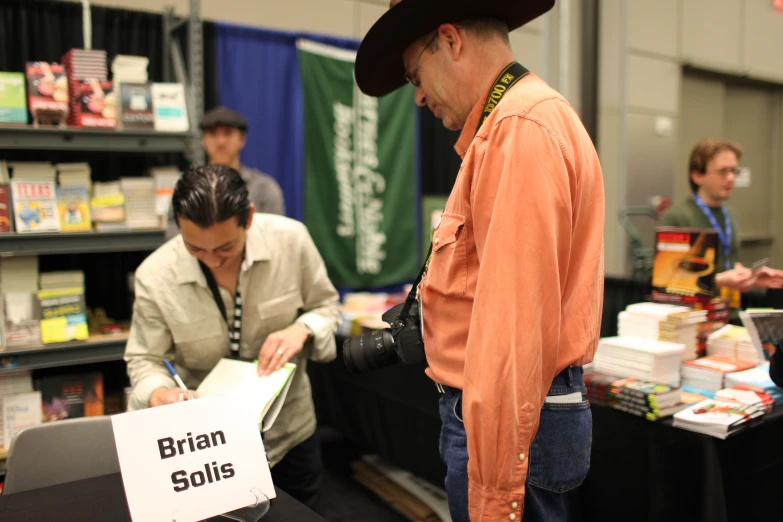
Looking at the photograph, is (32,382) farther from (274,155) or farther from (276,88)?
(276,88)

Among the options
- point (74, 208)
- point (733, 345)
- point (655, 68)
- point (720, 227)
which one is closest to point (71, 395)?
point (74, 208)

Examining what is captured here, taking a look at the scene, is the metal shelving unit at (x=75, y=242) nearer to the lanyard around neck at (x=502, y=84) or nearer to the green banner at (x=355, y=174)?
the green banner at (x=355, y=174)

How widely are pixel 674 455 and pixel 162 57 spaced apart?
10.5ft

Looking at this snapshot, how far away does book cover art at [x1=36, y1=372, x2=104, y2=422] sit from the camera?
9.24 feet

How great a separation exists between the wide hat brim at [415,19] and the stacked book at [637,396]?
1.18 meters

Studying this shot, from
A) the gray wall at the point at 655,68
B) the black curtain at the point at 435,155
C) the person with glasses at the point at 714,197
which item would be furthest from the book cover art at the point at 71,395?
the gray wall at the point at 655,68

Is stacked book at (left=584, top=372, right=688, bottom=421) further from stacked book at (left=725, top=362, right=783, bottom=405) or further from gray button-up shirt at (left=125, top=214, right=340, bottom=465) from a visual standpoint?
gray button-up shirt at (left=125, top=214, right=340, bottom=465)

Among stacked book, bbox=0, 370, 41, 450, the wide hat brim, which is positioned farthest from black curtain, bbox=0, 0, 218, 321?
the wide hat brim

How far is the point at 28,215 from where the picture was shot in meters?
2.63

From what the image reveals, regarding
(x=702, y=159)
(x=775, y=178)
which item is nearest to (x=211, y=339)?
(x=702, y=159)

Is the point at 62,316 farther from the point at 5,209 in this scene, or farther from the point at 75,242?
the point at 5,209

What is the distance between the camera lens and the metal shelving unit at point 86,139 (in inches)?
102

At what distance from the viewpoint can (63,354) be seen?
2697mm

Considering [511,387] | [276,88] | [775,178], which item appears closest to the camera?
[511,387]
